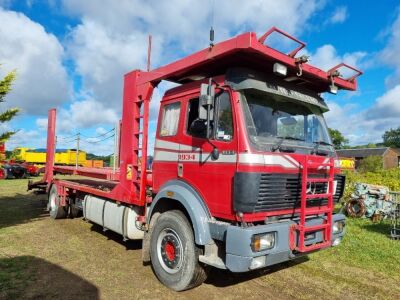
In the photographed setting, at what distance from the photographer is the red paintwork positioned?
4.44 meters

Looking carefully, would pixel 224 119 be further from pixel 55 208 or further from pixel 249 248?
pixel 55 208

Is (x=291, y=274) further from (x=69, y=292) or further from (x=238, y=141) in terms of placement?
(x=69, y=292)

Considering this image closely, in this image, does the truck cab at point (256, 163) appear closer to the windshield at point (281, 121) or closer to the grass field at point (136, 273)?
the windshield at point (281, 121)

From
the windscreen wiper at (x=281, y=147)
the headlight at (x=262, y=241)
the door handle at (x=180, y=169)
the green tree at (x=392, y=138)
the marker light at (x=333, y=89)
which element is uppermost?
the green tree at (x=392, y=138)

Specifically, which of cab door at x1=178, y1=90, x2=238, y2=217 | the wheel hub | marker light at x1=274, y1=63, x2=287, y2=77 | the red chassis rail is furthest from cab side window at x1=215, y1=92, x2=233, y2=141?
the wheel hub

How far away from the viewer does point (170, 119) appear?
18.6 feet

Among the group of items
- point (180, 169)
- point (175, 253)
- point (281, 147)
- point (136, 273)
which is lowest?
point (136, 273)

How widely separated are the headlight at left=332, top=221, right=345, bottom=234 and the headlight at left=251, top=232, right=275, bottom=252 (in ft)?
4.82

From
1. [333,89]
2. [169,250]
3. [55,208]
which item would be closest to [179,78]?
[333,89]

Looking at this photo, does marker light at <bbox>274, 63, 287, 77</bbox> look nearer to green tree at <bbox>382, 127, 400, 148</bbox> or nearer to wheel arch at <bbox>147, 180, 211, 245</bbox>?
wheel arch at <bbox>147, 180, 211, 245</bbox>

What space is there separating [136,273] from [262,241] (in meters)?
2.36

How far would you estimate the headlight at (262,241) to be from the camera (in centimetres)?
414

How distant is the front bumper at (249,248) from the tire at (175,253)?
674mm

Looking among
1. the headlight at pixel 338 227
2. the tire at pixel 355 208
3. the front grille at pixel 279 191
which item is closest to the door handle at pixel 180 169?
the front grille at pixel 279 191
